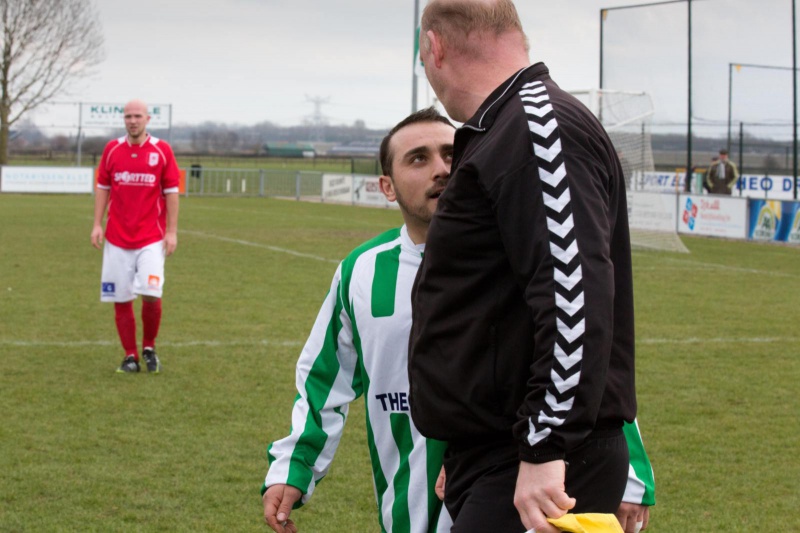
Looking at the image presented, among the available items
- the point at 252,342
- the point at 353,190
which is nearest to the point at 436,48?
the point at 252,342

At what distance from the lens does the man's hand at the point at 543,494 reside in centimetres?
201

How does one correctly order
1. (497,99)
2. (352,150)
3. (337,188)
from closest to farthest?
(497,99)
(337,188)
(352,150)

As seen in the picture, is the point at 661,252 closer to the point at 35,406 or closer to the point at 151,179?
the point at 151,179

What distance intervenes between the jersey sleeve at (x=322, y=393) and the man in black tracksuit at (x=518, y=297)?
0.66 meters

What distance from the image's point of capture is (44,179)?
38125 mm

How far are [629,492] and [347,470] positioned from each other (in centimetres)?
333

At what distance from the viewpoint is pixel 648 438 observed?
20.7 ft

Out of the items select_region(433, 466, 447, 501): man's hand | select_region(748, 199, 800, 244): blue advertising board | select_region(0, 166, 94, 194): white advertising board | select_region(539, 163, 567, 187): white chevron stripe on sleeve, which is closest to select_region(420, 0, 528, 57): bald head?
select_region(539, 163, 567, 187): white chevron stripe on sleeve

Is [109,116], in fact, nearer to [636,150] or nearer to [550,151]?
[636,150]

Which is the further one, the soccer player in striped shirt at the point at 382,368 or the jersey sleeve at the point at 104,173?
the jersey sleeve at the point at 104,173

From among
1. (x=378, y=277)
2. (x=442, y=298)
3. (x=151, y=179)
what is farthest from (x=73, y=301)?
(x=442, y=298)

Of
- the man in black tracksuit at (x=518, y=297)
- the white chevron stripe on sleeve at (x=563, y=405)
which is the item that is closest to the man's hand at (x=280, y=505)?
the man in black tracksuit at (x=518, y=297)

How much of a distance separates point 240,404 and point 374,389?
429cm

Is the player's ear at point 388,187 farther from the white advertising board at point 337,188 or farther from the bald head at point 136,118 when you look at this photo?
the white advertising board at point 337,188
